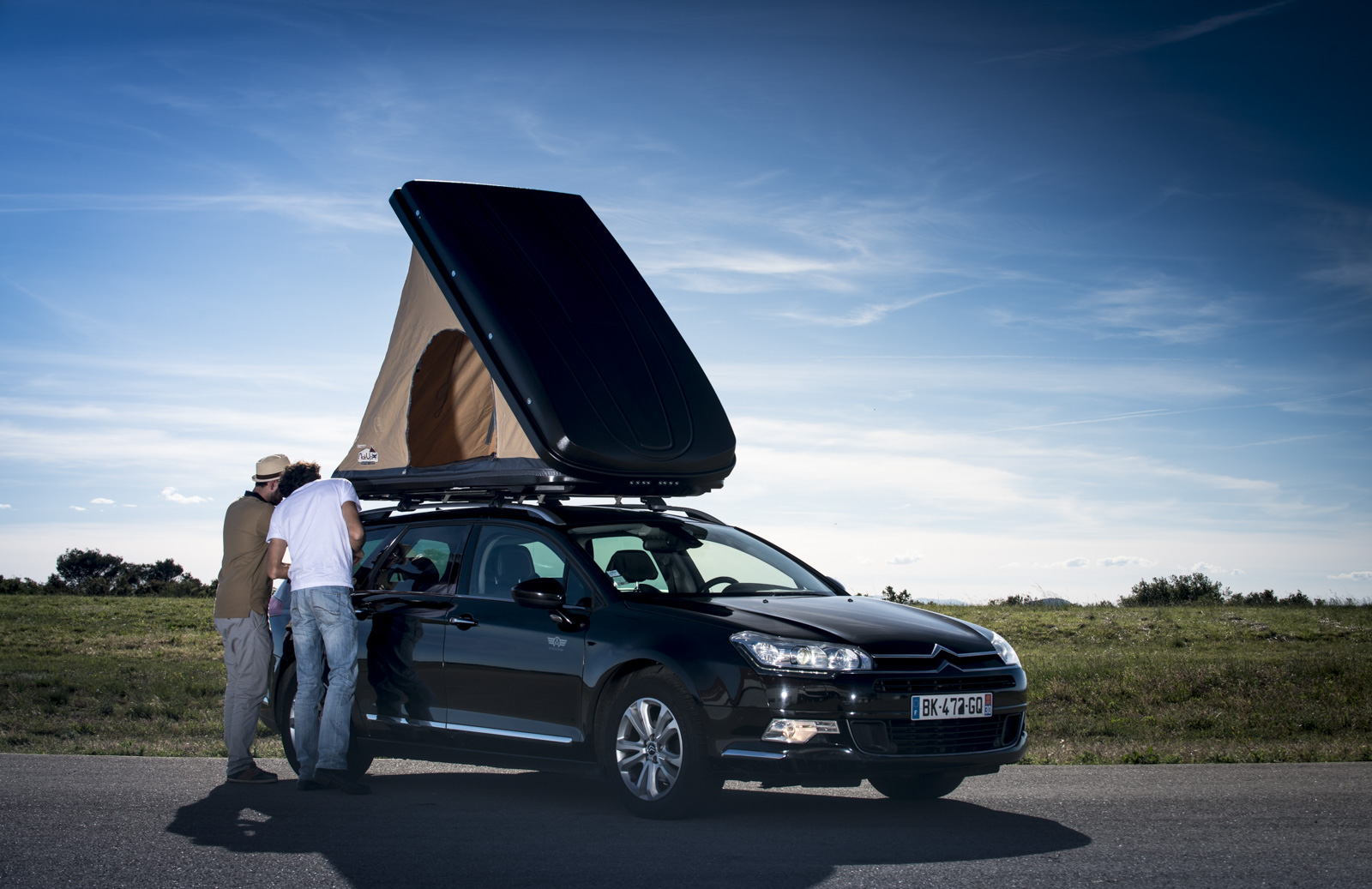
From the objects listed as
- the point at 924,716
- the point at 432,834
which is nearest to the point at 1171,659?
the point at 924,716

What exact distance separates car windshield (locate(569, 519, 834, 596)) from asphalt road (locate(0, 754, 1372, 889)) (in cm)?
132

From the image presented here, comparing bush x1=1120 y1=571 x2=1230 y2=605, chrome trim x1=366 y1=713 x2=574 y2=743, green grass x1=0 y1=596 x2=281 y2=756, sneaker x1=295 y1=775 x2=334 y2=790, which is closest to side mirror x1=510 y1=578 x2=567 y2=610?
chrome trim x1=366 y1=713 x2=574 y2=743

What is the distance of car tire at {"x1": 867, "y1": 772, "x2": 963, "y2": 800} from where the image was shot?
772cm

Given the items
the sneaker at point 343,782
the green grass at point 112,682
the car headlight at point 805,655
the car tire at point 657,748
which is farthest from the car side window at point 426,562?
the green grass at point 112,682

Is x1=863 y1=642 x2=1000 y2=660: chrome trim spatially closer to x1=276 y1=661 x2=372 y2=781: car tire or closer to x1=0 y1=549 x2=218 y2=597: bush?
x1=276 y1=661 x2=372 y2=781: car tire

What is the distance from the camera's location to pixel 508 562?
806cm

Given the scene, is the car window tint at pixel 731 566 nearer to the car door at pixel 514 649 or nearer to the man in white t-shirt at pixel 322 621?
the car door at pixel 514 649

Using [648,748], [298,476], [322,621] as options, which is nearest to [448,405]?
[298,476]

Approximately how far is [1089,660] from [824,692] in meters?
17.1

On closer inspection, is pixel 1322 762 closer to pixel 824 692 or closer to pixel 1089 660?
pixel 824 692

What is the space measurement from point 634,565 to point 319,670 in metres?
2.22

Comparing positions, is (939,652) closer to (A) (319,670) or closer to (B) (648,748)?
(B) (648,748)

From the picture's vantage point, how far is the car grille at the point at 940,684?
263 inches

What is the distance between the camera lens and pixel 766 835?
251 inches
